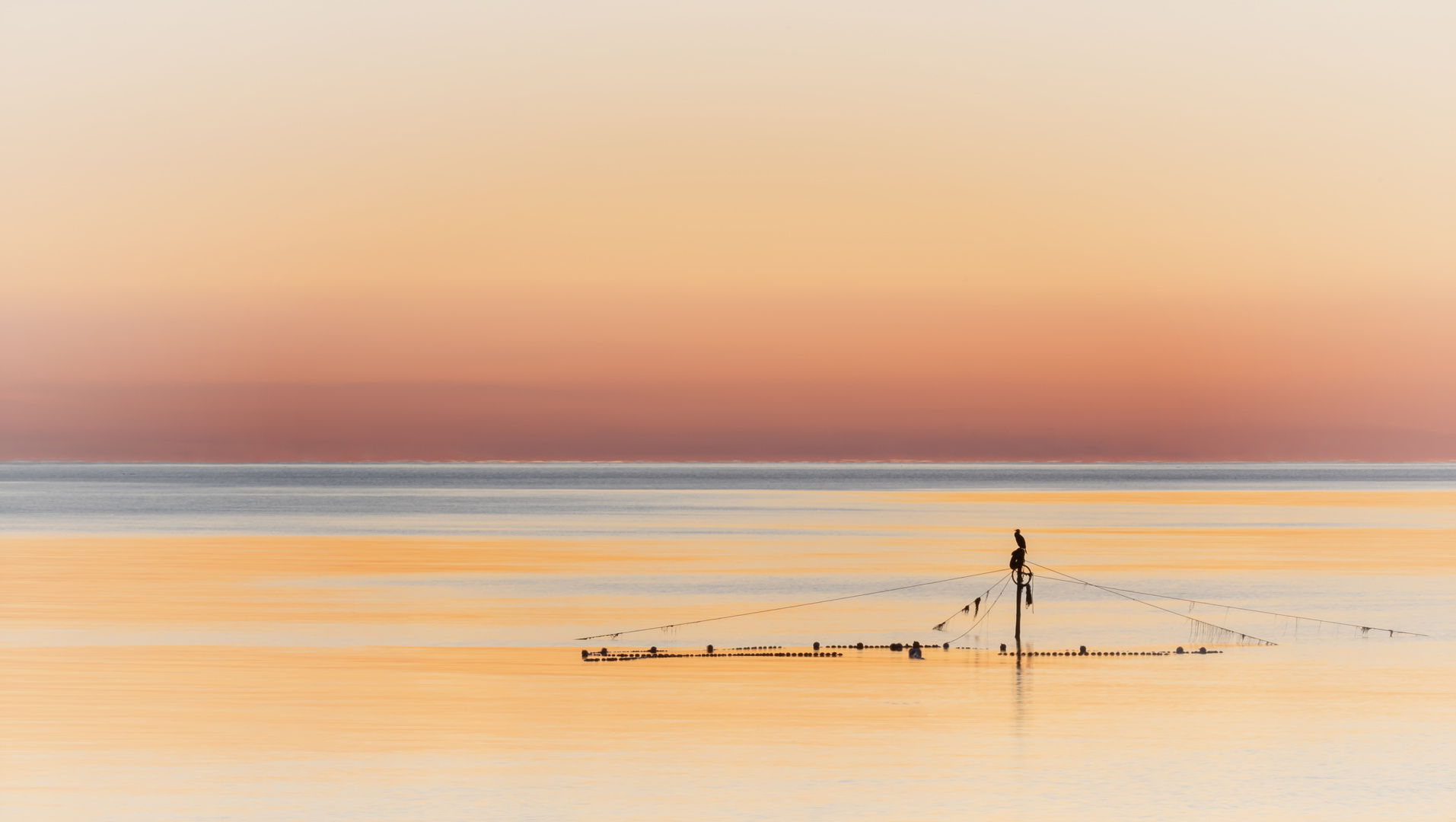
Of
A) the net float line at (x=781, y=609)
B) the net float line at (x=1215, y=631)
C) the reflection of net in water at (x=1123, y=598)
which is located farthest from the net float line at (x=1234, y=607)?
the net float line at (x=781, y=609)

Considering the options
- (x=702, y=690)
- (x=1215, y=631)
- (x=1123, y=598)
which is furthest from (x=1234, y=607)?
(x=702, y=690)

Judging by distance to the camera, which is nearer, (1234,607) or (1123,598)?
(1234,607)

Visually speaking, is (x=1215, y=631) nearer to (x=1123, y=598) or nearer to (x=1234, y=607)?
(x=1234, y=607)

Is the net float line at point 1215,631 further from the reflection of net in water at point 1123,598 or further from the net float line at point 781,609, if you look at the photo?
the net float line at point 781,609

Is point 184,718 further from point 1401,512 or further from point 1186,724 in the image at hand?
point 1401,512

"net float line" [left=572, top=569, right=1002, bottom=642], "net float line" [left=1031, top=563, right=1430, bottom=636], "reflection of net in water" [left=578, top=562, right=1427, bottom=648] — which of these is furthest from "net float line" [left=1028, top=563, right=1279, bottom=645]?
"net float line" [left=572, top=569, right=1002, bottom=642]

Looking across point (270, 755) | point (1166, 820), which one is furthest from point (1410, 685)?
point (270, 755)

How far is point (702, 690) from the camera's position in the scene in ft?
87.5

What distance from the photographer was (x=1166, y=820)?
17750 millimetres

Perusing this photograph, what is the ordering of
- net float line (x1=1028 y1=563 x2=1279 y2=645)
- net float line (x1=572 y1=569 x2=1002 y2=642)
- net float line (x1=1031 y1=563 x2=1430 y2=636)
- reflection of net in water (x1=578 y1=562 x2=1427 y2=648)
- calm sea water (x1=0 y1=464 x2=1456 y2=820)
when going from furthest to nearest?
net float line (x1=1031 y1=563 x2=1430 y2=636), reflection of net in water (x1=578 y1=562 x2=1427 y2=648), net float line (x1=1028 y1=563 x2=1279 y2=645), net float line (x1=572 y1=569 x2=1002 y2=642), calm sea water (x1=0 y1=464 x2=1456 y2=820)

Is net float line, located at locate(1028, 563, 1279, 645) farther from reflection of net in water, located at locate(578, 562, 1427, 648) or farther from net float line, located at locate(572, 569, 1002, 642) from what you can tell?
net float line, located at locate(572, 569, 1002, 642)

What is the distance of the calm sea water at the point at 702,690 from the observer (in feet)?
62.0

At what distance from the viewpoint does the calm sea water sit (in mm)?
18891

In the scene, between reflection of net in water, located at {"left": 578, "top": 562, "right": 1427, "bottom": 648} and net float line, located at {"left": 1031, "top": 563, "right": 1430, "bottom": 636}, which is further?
net float line, located at {"left": 1031, "top": 563, "right": 1430, "bottom": 636}
